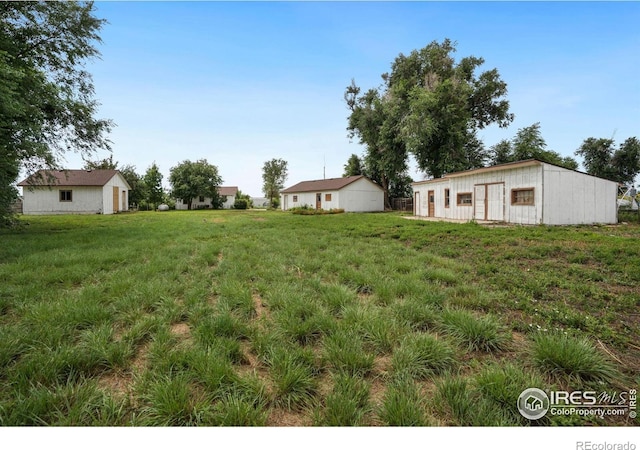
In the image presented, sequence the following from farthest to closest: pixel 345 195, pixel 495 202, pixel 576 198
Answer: pixel 345 195 < pixel 495 202 < pixel 576 198

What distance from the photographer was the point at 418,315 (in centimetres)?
316

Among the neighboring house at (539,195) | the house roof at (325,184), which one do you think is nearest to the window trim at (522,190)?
the neighboring house at (539,195)

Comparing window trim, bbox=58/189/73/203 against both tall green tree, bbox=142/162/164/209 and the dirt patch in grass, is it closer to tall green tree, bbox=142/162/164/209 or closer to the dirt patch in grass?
tall green tree, bbox=142/162/164/209

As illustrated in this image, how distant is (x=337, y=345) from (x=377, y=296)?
5.16 ft

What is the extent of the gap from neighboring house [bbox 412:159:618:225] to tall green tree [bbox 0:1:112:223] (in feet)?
61.4

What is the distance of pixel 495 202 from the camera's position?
48.5 feet

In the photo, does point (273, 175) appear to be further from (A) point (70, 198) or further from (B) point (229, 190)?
(A) point (70, 198)

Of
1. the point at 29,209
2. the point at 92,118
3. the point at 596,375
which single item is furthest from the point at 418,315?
the point at 29,209

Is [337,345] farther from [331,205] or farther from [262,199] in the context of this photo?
[262,199]

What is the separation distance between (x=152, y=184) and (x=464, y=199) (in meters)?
39.3

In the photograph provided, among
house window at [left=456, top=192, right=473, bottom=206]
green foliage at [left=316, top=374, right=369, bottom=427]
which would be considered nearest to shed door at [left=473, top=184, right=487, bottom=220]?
house window at [left=456, top=192, right=473, bottom=206]

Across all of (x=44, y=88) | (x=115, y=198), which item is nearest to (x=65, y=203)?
(x=115, y=198)

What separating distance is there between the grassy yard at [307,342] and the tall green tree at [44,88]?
21.3 ft
